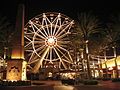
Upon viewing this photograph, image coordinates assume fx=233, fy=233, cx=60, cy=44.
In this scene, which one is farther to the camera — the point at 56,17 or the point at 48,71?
the point at 48,71

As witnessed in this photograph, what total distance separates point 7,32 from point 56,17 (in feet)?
47.2

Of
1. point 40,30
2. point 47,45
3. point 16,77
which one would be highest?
point 40,30

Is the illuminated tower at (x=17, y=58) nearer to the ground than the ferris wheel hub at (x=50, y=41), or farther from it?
nearer to the ground

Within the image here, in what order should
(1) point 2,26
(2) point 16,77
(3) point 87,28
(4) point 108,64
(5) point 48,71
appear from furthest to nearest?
1. (5) point 48,71
2. (4) point 108,64
3. (1) point 2,26
4. (3) point 87,28
5. (2) point 16,77

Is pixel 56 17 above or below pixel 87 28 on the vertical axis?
above

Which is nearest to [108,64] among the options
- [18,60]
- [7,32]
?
[7,32]

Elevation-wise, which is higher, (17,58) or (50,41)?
(50,41)

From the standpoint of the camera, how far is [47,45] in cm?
5125

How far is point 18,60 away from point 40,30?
21.4 metres

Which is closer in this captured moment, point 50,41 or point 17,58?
point 17,58

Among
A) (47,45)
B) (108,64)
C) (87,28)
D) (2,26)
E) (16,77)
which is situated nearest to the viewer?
(16,77)

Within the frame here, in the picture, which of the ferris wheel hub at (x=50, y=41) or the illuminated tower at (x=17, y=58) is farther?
the ferris wheel hub at (x=50, y=41)

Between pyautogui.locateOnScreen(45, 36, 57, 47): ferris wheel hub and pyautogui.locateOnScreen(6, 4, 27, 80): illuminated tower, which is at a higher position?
pyautogui.locateOnScreen(45, 36, 57, 47): ferris wheel hub

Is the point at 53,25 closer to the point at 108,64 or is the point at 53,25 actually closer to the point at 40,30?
the point at 40,30
